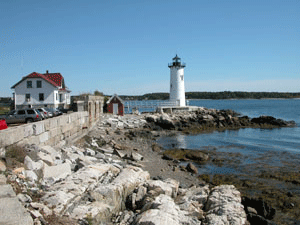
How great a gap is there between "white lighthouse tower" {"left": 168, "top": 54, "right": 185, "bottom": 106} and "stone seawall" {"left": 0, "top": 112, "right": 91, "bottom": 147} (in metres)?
27.7

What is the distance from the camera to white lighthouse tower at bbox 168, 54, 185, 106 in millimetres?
43969

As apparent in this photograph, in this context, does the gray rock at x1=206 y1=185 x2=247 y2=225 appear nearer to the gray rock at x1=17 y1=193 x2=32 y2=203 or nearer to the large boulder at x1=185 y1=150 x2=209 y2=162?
the gray rock at x1=17 y1=193 x2=32 y2=203

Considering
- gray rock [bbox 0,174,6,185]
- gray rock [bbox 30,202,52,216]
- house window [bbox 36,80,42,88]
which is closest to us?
gray rock [bbox 30,202,52,216]

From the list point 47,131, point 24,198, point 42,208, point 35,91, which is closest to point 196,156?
point 47,131

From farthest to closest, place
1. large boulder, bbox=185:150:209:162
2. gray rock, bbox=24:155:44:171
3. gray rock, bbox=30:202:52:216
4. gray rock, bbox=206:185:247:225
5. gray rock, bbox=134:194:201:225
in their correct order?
large boulder, bbox=185:150:209:162 < gray rock, bbox=24:155:44:171 < gray rock, bbox=206:185:247:225 < gray rock, bbox=134:194:201:225 < gray rock, bbox=30:202:52:216

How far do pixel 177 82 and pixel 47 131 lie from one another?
114ft

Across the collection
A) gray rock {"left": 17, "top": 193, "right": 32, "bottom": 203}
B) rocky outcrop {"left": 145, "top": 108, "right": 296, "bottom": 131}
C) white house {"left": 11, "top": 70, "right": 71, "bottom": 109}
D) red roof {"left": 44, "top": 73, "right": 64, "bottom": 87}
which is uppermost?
red roof {"left": 44, "top": 73, "right": 64, "bottom": 87}

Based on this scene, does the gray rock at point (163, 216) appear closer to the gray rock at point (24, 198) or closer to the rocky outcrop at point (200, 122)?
the gray rock at point (24, 198)

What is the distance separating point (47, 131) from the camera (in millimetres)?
10953

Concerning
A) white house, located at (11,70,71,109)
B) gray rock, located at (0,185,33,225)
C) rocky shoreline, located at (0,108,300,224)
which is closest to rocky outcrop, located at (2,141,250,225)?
rocky shoreline, located at (0,108,300,224)

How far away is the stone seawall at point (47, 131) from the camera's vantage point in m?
7.79

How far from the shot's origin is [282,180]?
12.4 meters

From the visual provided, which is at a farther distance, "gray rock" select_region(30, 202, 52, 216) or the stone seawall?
the stone seawall

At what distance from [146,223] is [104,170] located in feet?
10.3
